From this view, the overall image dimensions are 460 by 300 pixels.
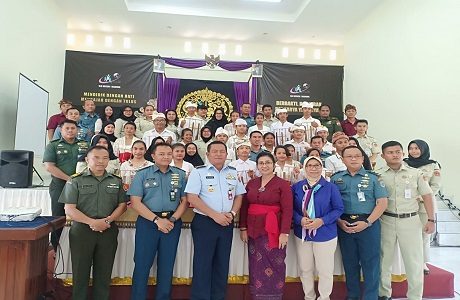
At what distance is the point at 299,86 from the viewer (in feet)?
31.2

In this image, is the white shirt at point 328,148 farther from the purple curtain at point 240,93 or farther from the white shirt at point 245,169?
the purple curtain at point 240,93

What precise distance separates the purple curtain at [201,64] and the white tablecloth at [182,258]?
22.5ft

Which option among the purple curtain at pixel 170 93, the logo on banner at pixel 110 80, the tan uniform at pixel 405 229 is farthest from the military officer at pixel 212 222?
the logo on banner at pixel 110 80

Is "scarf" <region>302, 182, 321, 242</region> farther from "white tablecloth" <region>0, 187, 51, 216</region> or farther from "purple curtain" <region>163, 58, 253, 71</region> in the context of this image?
"purple curtain" <region>163, 58, 253, 71</region>

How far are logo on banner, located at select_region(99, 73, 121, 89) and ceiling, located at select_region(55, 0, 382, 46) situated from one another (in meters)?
1.37

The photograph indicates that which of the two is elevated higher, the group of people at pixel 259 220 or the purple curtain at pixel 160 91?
the purple curtain at pixel 160 91

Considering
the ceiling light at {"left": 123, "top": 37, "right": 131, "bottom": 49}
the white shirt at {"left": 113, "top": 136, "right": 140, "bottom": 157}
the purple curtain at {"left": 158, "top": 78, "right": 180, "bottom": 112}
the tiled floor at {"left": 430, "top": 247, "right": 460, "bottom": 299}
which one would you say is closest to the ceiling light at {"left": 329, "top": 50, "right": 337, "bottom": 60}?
the purple curtain at {"left": 158, "top": 78, "right": 180, "bottom": 112}

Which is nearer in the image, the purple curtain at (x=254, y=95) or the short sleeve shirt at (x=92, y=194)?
the short sleeve shirt at (x=92, y=194)

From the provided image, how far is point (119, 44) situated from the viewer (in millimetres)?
9672

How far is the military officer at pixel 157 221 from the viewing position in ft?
9.18

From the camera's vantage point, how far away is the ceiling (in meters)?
8.06

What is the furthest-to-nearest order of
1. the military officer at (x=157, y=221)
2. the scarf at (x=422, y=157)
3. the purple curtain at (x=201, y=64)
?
the purple curtain at (x=201, y=64) → the scarf at (x=422, y=157) → the military officer at (x=157, y=221)

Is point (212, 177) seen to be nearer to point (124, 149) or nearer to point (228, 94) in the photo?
point (124, 149)

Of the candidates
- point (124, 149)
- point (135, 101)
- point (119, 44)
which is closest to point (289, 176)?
point (124, 149)
